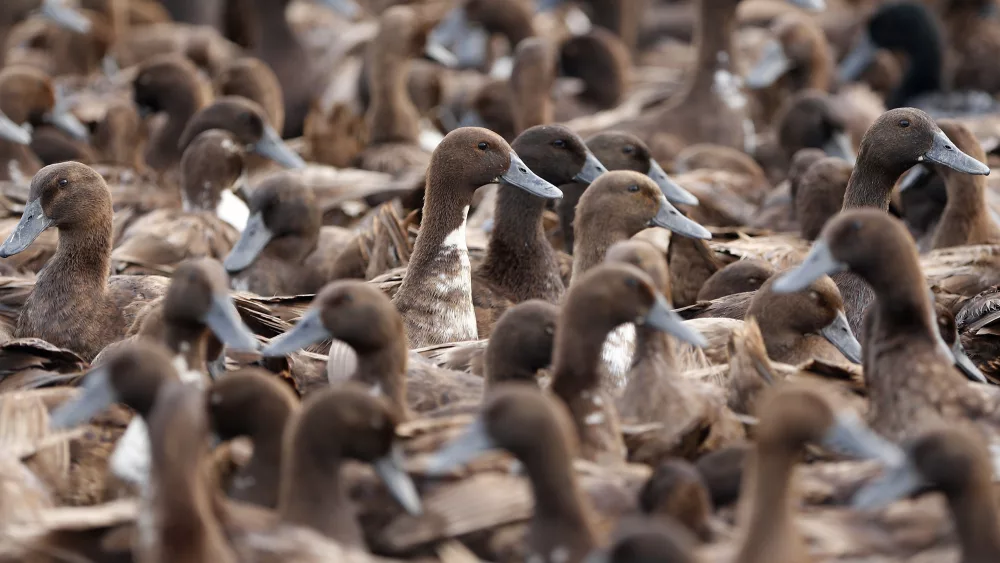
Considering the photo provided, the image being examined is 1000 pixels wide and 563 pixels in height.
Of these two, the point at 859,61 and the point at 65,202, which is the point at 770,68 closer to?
the point at 859,61

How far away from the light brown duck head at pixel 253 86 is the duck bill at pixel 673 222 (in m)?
5.34

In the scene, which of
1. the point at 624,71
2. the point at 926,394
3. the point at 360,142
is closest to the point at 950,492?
the point at 926,394

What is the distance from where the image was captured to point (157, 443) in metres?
4.72

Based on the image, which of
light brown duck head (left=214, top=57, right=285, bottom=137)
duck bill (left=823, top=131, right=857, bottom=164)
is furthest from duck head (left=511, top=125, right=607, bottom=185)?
light brown duck head (left=214, top=57, right=285, bottom=137)

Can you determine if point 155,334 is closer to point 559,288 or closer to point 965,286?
point 559,288

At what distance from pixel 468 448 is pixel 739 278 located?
336cm

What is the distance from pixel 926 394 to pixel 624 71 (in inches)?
343

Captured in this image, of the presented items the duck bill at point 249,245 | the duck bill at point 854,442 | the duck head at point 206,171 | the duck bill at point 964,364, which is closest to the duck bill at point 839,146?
the duck head at point 206,171

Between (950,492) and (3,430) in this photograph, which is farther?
(3,430)

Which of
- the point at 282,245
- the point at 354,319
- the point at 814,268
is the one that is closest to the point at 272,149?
the point at 282,245

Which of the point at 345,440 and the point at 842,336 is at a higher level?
the point at 345,440

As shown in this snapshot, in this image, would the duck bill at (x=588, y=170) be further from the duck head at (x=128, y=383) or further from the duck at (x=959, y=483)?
the duck at (x=959, y=483)

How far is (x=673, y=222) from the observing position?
298 inches

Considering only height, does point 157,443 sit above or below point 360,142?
above
